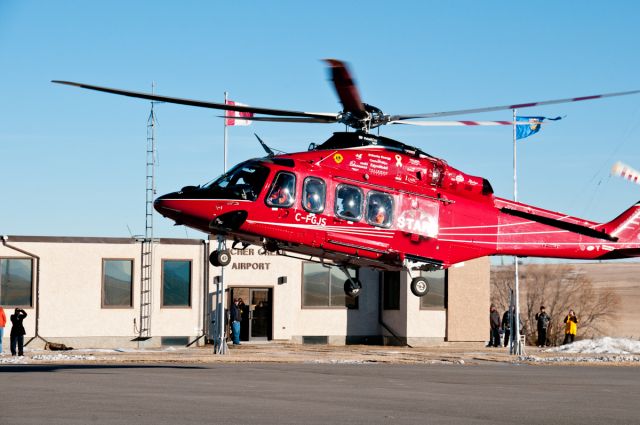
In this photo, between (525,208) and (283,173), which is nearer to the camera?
(283,173)

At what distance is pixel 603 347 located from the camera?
41875 mm

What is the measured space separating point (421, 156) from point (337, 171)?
2295 mm

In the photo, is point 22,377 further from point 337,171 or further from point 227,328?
point 227,328

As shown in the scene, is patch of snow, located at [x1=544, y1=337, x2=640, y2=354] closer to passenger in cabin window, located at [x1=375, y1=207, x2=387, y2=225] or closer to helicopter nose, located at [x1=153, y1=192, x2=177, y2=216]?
passenger in cabin window, located at [x1=375, y1=207, x2=387, y2=225]

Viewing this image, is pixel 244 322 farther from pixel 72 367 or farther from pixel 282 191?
pixel 282 191

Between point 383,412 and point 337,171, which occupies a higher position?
point 337,171

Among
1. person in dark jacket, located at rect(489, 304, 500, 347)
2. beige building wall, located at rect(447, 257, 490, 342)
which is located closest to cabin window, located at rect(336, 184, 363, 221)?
beige building wall, located at rect(447, 257, 490, 342)

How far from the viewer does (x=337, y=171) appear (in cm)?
2402

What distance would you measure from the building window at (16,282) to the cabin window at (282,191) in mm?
19552

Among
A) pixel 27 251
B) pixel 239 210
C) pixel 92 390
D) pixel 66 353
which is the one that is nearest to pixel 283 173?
pixel 239 210

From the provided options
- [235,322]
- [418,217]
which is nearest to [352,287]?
[418,217]

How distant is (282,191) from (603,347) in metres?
22.3

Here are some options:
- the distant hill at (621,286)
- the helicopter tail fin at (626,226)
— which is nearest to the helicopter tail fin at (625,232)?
the helicopter tail fin at (626,226)

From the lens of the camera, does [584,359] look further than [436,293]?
No
